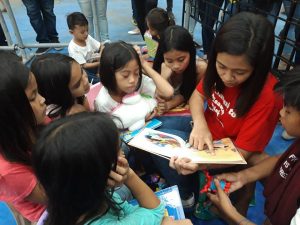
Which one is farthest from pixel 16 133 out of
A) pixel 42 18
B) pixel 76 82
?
pixel 42 18

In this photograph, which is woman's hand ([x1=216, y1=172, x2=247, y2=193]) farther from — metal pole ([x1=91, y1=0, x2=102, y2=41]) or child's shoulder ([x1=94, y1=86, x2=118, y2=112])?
metal pole ([x1=91, y1=0, x2=102, y2=41])

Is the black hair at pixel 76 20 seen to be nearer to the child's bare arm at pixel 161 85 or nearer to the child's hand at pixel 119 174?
the child's bare arm at pixel 161 85

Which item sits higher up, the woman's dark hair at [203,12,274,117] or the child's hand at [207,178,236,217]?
the woman's dark hair at [203,12,274,117]

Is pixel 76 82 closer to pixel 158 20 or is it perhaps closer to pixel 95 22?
pixel 158 20

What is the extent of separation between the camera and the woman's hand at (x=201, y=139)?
3.28 ft

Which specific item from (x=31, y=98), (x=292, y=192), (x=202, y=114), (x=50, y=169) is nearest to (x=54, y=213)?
(x=50, y=169)

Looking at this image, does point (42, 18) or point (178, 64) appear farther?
point (42, 18)

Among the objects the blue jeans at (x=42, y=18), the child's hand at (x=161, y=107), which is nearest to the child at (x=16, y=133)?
the child's hand at (x=161, y=107)

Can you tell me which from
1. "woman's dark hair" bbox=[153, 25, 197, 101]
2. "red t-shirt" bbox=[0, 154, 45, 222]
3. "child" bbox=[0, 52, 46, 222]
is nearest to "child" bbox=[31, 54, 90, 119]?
"child" bbox=[0, 52, 46, 222]

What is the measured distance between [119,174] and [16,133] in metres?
0.30

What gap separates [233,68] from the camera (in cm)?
88

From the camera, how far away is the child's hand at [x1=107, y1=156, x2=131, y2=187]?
67cm

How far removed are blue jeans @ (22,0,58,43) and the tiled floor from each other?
9.3 inches

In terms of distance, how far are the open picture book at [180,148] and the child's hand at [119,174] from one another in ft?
0.81
